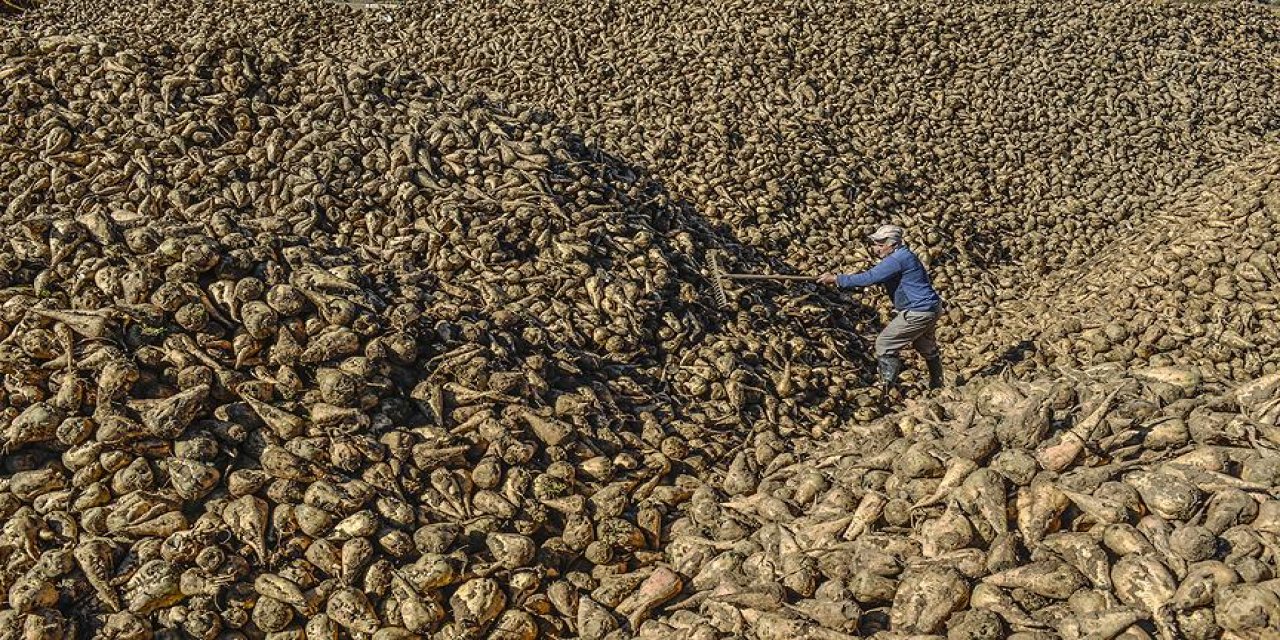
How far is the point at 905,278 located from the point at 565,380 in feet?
10.7

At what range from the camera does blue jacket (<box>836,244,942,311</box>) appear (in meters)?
6.34

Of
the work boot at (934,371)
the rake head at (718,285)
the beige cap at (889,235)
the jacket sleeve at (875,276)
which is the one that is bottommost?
the work boot at (934,371)

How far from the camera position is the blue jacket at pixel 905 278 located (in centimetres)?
634

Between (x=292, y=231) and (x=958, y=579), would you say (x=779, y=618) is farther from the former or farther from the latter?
(x=292, y=231)

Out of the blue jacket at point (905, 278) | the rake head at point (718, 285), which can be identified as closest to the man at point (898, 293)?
the blue jacket at point (905, 278)

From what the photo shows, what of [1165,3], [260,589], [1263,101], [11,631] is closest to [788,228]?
[260,589]

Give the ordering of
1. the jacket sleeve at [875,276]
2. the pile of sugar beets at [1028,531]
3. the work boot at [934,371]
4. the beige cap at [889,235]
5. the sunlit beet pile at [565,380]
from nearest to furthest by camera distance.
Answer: the pile of sugar beets at [1028,531], the sunlit beet pile at [565,380], the jacket sleeve at [875,276], the beige cap at [889,235], the work boot at [934,371]

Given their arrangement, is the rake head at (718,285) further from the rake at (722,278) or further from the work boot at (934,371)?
the work boot at (934,371)

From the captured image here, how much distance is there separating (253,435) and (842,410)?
4350mm

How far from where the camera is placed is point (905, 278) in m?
6.39

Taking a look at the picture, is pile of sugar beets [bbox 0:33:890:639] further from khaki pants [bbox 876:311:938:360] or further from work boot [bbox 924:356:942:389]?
work boot [bbox 924:356:942:389]

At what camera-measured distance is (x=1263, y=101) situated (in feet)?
40.7

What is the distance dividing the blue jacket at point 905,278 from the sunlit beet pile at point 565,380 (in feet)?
2.12

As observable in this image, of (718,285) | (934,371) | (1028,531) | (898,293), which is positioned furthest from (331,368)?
(934,371)
